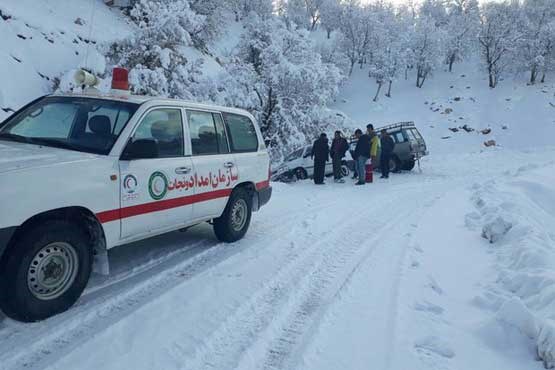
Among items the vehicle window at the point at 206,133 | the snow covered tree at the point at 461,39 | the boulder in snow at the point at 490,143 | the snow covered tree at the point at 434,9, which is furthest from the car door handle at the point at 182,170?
the snow covered tree at the point at 434,9

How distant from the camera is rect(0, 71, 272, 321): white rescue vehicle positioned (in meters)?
3.48

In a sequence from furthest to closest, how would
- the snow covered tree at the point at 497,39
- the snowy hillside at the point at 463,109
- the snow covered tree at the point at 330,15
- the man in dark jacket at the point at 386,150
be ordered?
1. the snow covered tree at the point at 330,15
2. the snow covered tree at the point at 497,39
3. the snowy hillside at the point at 463,109
4. the man in dark jacket at the point at 386,150

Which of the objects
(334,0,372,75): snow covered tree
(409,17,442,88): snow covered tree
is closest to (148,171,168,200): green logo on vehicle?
(409,17,442,88): snow covered tree

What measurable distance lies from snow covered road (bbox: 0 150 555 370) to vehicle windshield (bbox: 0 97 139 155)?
1.54m

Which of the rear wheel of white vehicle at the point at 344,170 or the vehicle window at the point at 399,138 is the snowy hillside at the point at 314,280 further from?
the rear wheel of white vehicle at the point at 344,170

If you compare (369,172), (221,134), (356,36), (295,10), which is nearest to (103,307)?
(221,134)

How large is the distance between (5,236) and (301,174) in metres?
13.9

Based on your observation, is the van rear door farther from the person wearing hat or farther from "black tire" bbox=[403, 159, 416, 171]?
"black tire" bbox=[403, 159, 416, 171]

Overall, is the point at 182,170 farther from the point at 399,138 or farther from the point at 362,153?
the point at 399,138

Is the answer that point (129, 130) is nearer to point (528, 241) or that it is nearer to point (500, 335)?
point (500, 335)

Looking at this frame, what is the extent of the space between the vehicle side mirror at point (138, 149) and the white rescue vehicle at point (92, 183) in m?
0.01

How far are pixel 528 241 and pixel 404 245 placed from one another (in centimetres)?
166

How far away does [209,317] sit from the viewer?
3984 millimetres

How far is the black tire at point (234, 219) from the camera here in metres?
6.25
